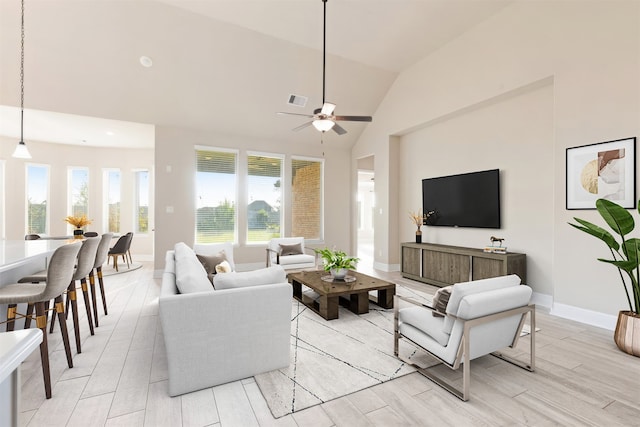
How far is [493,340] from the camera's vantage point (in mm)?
2338

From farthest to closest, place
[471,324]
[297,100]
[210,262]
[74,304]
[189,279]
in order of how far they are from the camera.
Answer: [297,100], [210,262], [74,304], [189,279], [471,324]

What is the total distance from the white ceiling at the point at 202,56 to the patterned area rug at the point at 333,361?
14.1 feet

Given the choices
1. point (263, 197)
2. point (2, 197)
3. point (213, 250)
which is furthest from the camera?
point (263, 197)

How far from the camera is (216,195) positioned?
6.76m

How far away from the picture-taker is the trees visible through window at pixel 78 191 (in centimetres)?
779

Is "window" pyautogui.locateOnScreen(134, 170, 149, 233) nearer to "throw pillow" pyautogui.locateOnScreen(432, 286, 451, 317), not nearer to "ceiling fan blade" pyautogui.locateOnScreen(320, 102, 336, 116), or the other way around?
"ceiling fan blade" pyautogui.locateOnScreen(320, 102, 336, 116)

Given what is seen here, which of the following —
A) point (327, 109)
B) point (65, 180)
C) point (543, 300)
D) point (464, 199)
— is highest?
point (327, 109)

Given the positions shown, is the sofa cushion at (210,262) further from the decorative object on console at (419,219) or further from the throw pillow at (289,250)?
the decorative object on console at (419,219)

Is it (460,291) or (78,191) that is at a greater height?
(78,191)

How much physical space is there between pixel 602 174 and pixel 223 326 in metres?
4.42

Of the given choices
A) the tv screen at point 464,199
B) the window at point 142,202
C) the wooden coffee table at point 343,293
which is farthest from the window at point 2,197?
the tv screen at point 464,199

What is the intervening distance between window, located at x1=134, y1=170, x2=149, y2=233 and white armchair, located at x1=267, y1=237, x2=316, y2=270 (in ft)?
14.7

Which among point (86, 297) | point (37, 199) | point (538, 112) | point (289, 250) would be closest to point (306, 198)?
point (289, 250)

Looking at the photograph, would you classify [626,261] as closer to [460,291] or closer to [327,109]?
[460,291]
